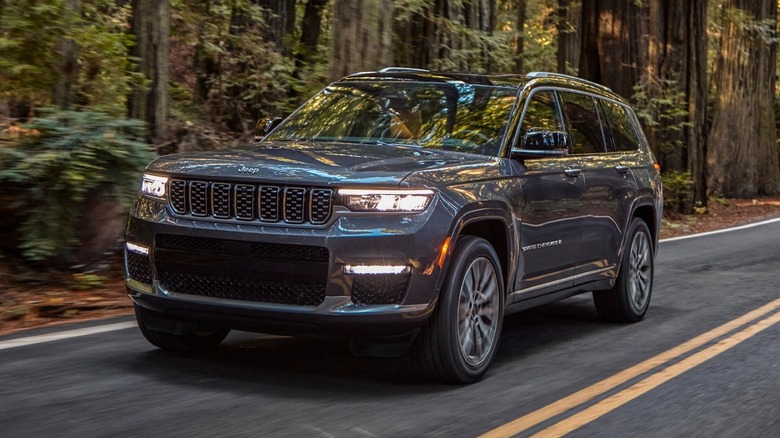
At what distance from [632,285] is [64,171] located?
4.74 meters

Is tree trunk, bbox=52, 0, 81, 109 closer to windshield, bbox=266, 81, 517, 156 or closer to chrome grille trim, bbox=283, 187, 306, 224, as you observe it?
windshield, bbox=266, 81, 517, 156

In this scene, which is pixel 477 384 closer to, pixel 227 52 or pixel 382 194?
pixel 382 194

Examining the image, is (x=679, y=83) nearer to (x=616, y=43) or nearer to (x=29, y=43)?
(x=616, y=43)

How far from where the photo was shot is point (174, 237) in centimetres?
615

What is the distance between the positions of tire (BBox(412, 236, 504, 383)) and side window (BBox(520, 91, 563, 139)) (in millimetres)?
1195

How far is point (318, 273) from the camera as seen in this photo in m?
5.80

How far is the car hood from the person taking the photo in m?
5.90

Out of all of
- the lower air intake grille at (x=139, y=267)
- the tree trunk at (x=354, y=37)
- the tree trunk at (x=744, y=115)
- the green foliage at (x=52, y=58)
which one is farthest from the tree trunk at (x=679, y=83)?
the lower air intake grille at (x=139, y=267)

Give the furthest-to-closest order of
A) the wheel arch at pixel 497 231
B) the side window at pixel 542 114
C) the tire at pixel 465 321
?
the side window at pixel 542 114, the wheel arch at pixel 497 231, the tire at pixel 465 321

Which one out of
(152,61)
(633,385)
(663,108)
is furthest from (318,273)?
(663,108)

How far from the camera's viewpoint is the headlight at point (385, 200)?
581 cm

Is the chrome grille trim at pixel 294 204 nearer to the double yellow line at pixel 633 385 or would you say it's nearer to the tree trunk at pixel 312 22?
the double yellow line at pixel 633 385

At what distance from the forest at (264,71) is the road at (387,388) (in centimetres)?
188

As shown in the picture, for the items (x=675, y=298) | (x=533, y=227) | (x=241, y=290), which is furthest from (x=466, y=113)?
(x=675, y=298)
